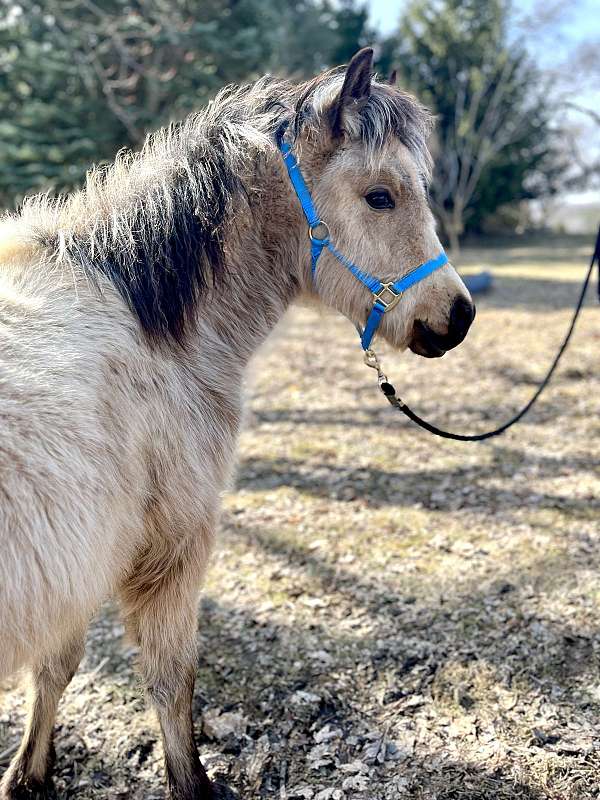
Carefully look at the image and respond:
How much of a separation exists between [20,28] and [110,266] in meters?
11.2

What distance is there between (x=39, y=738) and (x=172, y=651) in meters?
0.70

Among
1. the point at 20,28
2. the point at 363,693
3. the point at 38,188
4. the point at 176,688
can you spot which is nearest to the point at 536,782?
the point at 363,693

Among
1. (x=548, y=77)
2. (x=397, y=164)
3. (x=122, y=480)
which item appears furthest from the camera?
(x=548, y=77)

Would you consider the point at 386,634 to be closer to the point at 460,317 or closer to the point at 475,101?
the point at 460,317

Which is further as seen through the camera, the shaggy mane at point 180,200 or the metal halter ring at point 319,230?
the metal halter ring at point 319,230

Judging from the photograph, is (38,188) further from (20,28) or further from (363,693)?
(363,693)

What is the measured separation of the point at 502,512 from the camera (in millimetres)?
3957

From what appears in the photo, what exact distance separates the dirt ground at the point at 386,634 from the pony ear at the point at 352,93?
0.71 metres

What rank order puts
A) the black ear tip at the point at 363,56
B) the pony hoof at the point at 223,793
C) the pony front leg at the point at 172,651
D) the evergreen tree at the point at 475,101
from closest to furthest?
the black ear tip at the point at 363,56
the pony front leg at the point at 172,651
the pony hoof at the point at 223,793
the evergreen tree at the point at 475,101

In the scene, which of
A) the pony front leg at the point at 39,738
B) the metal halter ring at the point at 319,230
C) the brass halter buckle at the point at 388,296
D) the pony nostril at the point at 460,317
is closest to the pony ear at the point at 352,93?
the metal halter ring at the point at 319,230

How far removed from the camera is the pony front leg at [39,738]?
2.24 meters

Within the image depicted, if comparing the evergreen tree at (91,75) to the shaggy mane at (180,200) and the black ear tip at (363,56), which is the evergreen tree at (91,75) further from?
the black ear tip at (363,56)

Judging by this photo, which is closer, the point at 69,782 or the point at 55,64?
the point at 69,782

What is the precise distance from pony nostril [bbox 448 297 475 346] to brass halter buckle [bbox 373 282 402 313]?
0.64 ft
